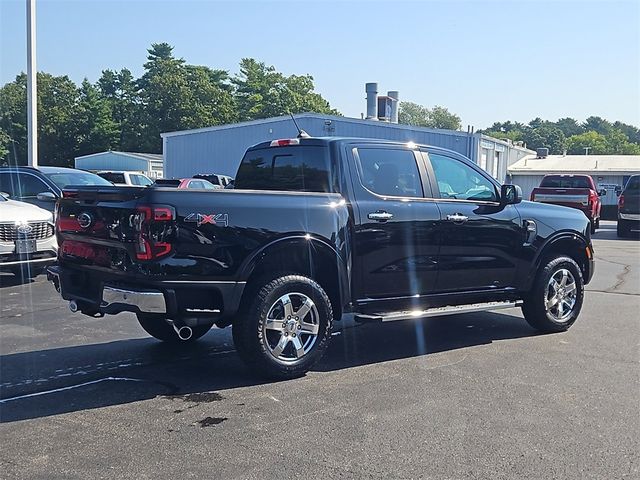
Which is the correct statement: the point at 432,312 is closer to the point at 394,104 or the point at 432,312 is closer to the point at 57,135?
the point at 394,104

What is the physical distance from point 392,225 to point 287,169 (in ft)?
3.86

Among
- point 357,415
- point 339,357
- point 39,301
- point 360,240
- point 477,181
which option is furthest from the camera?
point 39,301

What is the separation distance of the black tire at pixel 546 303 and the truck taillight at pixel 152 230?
417cm

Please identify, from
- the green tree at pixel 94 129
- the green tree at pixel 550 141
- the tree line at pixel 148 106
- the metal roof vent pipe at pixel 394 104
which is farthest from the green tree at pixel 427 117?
the metal roof vent pipe at pixel 394 104

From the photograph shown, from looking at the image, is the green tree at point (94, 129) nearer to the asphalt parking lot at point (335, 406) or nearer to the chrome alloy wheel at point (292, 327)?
the asphalt parking lot at point (335, 406)

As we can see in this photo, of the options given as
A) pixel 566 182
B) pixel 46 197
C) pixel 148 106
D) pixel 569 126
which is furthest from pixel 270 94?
pixel 569 126

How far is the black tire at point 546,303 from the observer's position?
7.25 metres

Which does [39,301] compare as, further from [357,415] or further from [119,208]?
[357,415]

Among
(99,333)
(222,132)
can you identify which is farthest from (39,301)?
(222,132)

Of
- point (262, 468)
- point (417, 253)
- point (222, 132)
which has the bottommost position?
point (262, 468)

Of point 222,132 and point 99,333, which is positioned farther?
point 222,132

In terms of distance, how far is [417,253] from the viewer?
20.5ft

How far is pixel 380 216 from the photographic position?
5969mm

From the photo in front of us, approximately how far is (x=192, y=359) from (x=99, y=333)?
1.48 m
